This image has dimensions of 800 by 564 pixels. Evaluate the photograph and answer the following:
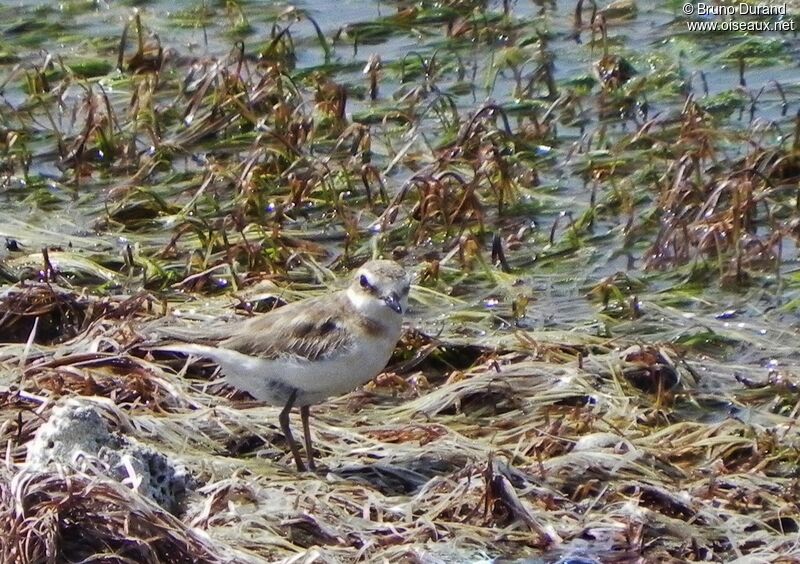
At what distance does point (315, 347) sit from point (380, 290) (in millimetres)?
344

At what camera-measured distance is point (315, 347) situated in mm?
6441

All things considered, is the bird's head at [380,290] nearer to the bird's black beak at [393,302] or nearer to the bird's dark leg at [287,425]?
the bird's black beak at [393,302]

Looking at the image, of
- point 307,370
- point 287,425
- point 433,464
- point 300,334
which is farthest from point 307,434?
point 433,464

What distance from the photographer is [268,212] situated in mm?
9344

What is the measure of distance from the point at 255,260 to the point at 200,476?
247cm

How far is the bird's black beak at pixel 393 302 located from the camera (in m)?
6.53

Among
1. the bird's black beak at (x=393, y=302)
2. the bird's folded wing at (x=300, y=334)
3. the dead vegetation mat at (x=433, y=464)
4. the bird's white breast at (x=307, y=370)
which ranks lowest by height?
the dead vegetation mat at (x=433, y=464)

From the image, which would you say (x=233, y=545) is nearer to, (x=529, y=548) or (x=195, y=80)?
(x=529, y=548)

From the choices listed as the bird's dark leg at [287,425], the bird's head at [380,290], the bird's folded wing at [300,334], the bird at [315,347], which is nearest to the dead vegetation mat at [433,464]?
the bird's dark leg at [287,425]

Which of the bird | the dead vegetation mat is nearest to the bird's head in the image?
the bird

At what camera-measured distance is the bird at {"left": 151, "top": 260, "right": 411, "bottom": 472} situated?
6.45 m

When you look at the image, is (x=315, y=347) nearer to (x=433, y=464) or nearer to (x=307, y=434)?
(x=307, y=434)

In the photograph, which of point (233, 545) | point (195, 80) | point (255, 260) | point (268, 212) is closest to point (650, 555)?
point (233, 545)

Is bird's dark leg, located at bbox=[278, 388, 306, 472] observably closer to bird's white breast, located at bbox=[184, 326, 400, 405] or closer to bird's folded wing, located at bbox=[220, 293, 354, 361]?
bird's white breast, located at bbox=[184, 326, 400, 405]
